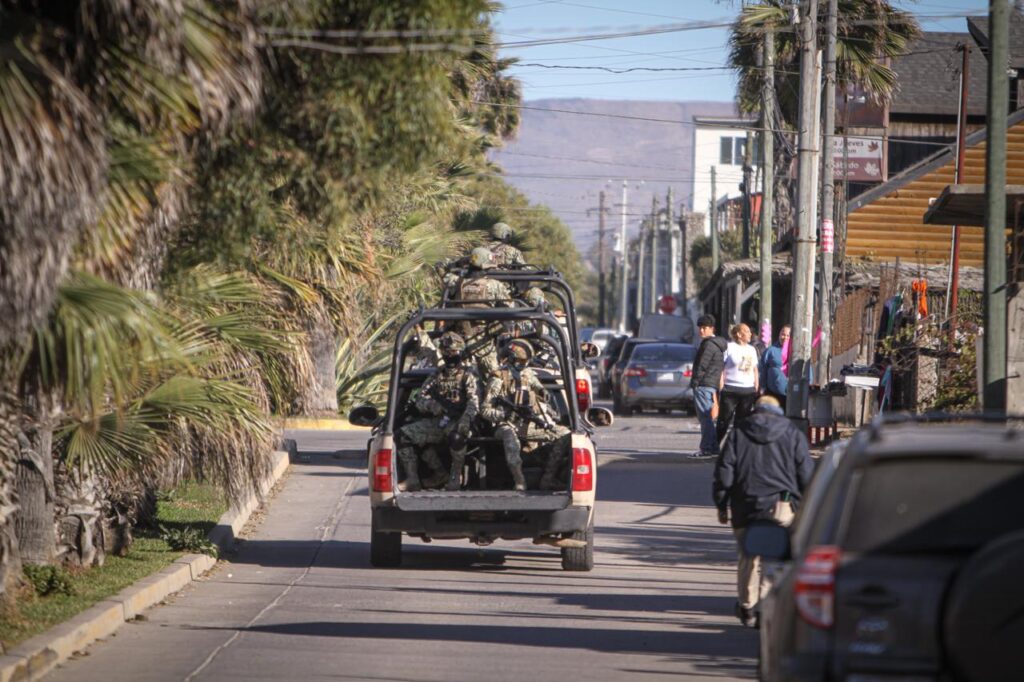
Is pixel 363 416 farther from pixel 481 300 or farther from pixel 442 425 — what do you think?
pixel 481 300

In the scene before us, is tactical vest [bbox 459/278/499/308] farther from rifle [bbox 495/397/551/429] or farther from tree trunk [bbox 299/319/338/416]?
tree trunk [bbox 299/319/338/416]

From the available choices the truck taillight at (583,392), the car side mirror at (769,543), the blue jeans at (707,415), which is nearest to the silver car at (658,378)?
the blue jeans at (707,415)

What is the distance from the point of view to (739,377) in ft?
67.2

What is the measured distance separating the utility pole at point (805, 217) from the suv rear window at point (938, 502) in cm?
1429

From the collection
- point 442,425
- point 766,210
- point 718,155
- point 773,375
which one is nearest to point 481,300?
point 442,425

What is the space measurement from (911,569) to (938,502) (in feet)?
1.33

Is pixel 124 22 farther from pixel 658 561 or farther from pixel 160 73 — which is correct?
pixel 658 561

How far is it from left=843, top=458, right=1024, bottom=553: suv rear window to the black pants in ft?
49.0

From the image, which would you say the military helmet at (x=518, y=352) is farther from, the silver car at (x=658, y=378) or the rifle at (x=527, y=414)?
the silver car at (x=658, y=378)

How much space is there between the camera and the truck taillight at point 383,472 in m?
12.8

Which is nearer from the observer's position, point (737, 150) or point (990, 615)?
point (990, 615)

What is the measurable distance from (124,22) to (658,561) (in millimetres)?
8142

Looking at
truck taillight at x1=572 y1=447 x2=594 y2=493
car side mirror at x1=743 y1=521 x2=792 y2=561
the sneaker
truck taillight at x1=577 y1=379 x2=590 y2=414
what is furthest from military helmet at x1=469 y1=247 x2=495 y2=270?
car side mirror at x1=743 y1=521 x2=792 y2=561

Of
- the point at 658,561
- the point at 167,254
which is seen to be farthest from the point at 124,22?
the point at 658,561
